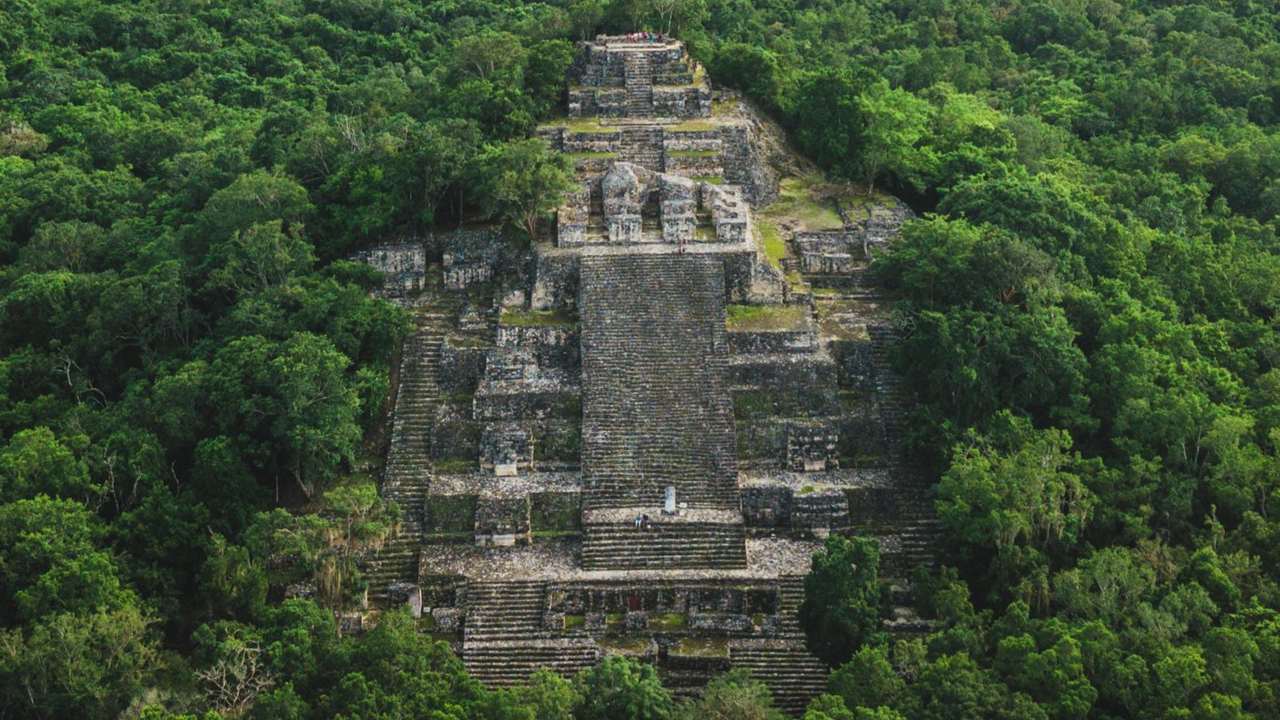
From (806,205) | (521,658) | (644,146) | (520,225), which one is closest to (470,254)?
(520,225)

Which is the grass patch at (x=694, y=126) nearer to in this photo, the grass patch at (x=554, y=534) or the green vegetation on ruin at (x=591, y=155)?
the green vegetation on ruin at (x=591, y=155)

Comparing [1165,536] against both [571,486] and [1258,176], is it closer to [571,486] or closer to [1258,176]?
[571,486]

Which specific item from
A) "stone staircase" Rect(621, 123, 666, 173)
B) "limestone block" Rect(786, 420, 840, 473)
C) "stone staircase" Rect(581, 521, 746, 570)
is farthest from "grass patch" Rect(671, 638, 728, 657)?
"stone staircase" Rect(621, 123, 666, 173)

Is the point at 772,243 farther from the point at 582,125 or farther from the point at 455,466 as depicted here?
the point at 455,466

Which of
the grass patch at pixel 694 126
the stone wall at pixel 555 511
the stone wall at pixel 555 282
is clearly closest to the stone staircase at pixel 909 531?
the stone wall at pixel 555 511

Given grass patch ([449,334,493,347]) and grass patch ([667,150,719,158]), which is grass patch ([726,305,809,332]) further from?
grass patch ([667,150,719,158])
